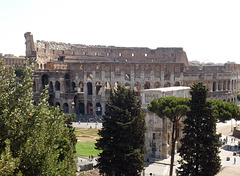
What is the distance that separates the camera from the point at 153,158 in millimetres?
27938

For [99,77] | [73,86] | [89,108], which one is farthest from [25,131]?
[73,86]

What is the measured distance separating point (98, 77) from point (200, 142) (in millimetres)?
37720

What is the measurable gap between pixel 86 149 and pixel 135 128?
13.2 meters

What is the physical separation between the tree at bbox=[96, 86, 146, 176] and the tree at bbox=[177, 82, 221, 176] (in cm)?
337

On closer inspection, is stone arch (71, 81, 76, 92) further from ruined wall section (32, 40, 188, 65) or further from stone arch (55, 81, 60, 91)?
ruined wall section (32, 40, 188, 65)

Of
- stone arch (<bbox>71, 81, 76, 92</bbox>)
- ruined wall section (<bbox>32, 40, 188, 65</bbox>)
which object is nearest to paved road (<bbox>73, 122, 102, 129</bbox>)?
stone arch (<bbox>71, 81, 76, 92</bbox>)

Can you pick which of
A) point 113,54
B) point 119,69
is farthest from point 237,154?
point 113,54

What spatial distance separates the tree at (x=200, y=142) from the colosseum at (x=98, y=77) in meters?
32.2

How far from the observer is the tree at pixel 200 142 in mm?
18672

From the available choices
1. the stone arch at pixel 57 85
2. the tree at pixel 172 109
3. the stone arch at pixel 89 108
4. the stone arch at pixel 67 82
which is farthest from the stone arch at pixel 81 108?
the tree at pixel 172 109

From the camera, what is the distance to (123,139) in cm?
2052

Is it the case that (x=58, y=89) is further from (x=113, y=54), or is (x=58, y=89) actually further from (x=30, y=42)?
(x=113, y=54)

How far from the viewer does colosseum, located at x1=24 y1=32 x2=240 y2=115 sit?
52844 millimetres

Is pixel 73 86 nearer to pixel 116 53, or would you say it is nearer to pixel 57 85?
pixel 57 85
